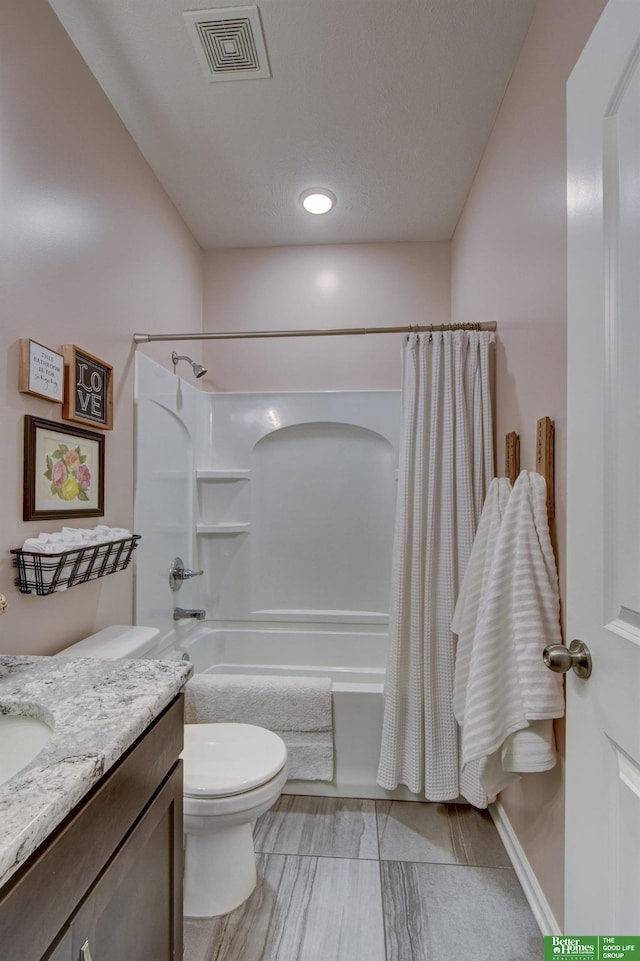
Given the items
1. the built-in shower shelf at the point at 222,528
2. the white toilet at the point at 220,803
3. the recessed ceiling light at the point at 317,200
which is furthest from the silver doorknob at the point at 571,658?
the recessed ceiling light at the point at 317,200

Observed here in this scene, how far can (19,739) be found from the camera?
0.86 metres

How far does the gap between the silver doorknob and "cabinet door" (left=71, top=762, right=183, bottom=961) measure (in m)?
0.78

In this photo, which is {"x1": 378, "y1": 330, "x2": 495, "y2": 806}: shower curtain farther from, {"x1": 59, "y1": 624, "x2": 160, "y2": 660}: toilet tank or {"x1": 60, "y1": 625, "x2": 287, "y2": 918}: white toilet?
{"x1": 59, "y1": 624, "x2": 160, "y2": 660}: toilet tank

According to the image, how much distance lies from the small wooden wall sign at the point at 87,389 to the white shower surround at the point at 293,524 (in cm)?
93

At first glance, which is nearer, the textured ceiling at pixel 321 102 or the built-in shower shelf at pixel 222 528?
the textured ceiling at pixel 321 102

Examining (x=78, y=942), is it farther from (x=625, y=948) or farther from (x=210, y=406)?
(x=210, y=406)

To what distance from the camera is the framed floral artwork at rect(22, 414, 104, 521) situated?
1.34m

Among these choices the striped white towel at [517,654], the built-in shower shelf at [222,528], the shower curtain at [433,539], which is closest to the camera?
the striped white towel at [517,654]

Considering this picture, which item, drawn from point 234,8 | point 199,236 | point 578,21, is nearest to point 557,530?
point 578,21

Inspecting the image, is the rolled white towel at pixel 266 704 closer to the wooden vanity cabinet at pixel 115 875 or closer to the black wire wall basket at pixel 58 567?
the black wire wall basket at pixel 58 567

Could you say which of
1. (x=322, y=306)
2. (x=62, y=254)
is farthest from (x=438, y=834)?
(x=322, y=306)

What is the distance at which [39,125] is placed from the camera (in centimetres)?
139

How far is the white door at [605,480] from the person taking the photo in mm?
688

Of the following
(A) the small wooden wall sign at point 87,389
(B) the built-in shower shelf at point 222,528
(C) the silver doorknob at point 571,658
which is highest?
(A) the small wooden wall sign at point 87,389
